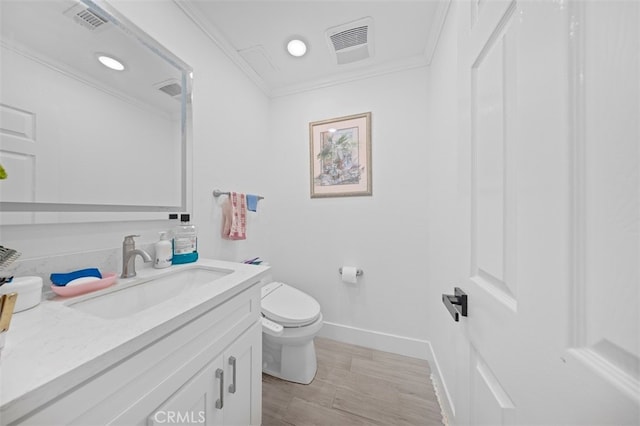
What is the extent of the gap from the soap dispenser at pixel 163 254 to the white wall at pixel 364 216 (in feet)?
3.23

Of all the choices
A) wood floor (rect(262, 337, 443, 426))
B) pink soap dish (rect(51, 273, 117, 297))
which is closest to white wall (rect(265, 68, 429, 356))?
wood floor (rect(262, 337, 443, 426))

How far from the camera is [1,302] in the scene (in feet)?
1.29

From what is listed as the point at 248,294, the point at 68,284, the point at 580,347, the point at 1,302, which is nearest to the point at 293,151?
the point at 248,294

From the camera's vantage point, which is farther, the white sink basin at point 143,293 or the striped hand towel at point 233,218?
the striped hand towel at point 233,218

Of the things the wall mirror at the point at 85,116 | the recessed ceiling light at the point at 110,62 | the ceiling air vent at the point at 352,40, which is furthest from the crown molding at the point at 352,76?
the recessed ceiling light at the point at 110,62

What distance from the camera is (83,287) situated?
744 millimetres

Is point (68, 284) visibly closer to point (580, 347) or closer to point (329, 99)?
point (580, 347)

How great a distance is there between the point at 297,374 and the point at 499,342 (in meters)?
1.35

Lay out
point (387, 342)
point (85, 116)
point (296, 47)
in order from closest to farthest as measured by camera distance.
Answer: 1. point (85, 116)
2. point (296, 47)
3. point (387, 342)

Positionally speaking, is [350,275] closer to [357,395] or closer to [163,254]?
[357,395]

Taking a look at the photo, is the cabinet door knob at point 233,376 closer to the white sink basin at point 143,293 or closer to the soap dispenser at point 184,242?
the white sink basin at point 143,293

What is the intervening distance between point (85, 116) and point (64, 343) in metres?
0.87

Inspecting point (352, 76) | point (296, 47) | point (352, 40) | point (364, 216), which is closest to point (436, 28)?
point (352, 40)

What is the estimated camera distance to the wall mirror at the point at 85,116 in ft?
2.31
